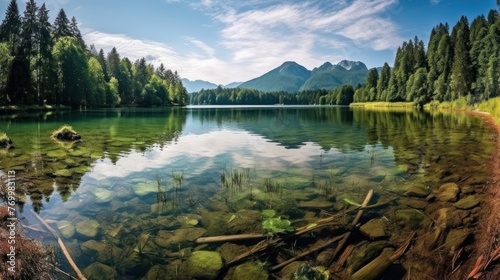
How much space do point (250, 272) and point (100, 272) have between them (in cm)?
323

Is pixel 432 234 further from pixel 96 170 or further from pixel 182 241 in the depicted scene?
pixel 96 170

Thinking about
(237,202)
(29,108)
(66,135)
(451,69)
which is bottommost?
(237,202)

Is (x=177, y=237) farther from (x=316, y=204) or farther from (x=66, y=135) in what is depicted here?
(x=66, y=135)

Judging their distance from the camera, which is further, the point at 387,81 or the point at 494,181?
the point at 387,81

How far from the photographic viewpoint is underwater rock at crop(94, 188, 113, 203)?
11.1m

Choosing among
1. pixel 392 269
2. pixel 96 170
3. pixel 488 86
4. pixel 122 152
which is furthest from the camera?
pixel 488 86

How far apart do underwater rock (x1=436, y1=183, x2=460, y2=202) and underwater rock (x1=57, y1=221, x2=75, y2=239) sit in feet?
38.8

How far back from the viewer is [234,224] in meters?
8.72

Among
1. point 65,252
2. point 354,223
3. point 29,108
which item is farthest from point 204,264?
point 29,108

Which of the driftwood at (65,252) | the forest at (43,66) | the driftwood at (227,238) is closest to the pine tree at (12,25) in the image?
the forest at (43,66)

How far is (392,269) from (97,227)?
25.7 feet

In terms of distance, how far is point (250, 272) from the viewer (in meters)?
6.45

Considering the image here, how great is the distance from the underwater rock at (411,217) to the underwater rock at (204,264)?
5.54 m

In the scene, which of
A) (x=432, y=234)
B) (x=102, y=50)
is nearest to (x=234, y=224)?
(x=432, y=234)
